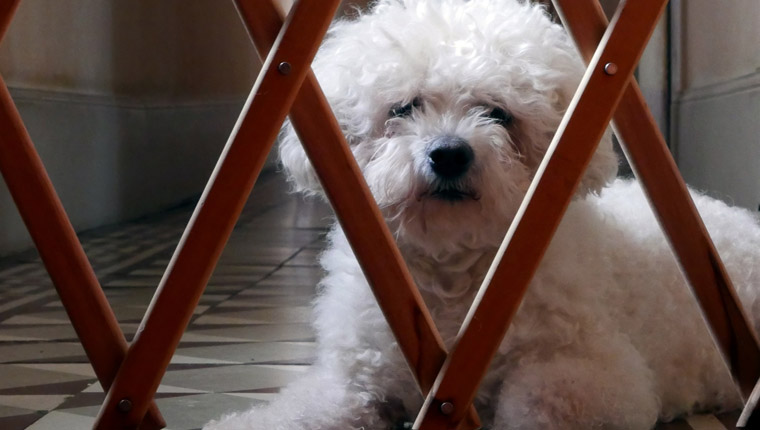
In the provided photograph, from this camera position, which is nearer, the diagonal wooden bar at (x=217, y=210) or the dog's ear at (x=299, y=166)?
the diagonal wooden bar at (x=217, y=210)

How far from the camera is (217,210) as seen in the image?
2.92 ft

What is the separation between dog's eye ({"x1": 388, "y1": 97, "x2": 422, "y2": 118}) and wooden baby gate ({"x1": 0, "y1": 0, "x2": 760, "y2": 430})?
0.34 m

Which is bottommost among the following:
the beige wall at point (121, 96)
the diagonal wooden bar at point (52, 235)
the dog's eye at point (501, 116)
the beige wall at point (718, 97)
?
the beige wall at point (121, 96)

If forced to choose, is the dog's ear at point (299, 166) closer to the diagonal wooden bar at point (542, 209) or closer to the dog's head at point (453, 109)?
the dog's head at point (453, 109)

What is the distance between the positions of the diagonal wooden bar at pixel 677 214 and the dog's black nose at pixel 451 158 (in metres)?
0.23

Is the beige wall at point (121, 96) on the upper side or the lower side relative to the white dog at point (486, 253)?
lower

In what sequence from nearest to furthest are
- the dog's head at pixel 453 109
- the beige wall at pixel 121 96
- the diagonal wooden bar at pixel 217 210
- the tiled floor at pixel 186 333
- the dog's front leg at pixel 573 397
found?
the diagonal wooden bar at pixel 217 210 < the dog's front leg at pixel 573 397 < the dog's head at pixel 453 109 < the tiled floor at pixel 186 333 < the beige wall at pixel 121 96

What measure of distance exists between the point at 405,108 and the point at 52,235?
52 cm

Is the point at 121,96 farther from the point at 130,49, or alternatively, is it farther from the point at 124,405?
the point at 124,405

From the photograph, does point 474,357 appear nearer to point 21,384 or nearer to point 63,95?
point 21,384

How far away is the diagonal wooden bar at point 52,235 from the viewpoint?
899 mm

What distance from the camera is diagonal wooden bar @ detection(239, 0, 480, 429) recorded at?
0.90m

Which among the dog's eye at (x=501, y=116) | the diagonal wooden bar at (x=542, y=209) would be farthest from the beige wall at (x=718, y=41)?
the diagonal wooden bar at (x=542, y=209)

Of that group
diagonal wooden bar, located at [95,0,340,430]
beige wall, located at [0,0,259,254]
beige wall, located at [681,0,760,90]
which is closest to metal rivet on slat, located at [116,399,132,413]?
diagonal wooden bar, located at [95,0,340,430]
